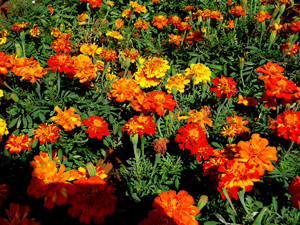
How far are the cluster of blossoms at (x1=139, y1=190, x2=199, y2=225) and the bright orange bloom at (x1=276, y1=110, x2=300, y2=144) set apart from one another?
2.77ft

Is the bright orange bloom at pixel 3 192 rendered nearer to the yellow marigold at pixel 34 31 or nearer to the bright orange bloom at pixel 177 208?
the bright orange bloom at pixel 177 208

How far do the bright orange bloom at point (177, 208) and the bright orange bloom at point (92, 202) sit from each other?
0.26 meters

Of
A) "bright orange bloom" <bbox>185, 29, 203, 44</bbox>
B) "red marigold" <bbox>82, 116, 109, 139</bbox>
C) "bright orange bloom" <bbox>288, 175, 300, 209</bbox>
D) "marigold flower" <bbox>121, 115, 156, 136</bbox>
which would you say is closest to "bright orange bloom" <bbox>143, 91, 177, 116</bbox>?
"marigold flower" <bbox>121, 115, 156, 136</bbox>

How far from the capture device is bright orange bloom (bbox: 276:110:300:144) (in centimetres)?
148

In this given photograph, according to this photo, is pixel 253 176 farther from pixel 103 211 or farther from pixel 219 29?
pixel 219 29

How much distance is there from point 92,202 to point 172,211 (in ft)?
1.37

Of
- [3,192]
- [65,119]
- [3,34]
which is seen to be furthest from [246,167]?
[3,34]

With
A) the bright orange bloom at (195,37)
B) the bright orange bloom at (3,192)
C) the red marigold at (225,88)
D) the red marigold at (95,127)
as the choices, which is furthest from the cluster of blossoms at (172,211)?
the bright orange bloom at (195,37)

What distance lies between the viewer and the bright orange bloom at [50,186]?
3.96ft

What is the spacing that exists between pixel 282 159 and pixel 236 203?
1.62ft

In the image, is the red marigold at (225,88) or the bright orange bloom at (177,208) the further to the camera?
the red marigold at (225,88)

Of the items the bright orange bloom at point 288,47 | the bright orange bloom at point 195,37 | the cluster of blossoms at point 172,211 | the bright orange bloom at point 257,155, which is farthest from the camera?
the bright orange bloom at point 195,37

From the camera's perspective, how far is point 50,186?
1257 millimetres

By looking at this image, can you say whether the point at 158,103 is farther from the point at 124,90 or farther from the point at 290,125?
the point at 290,125
